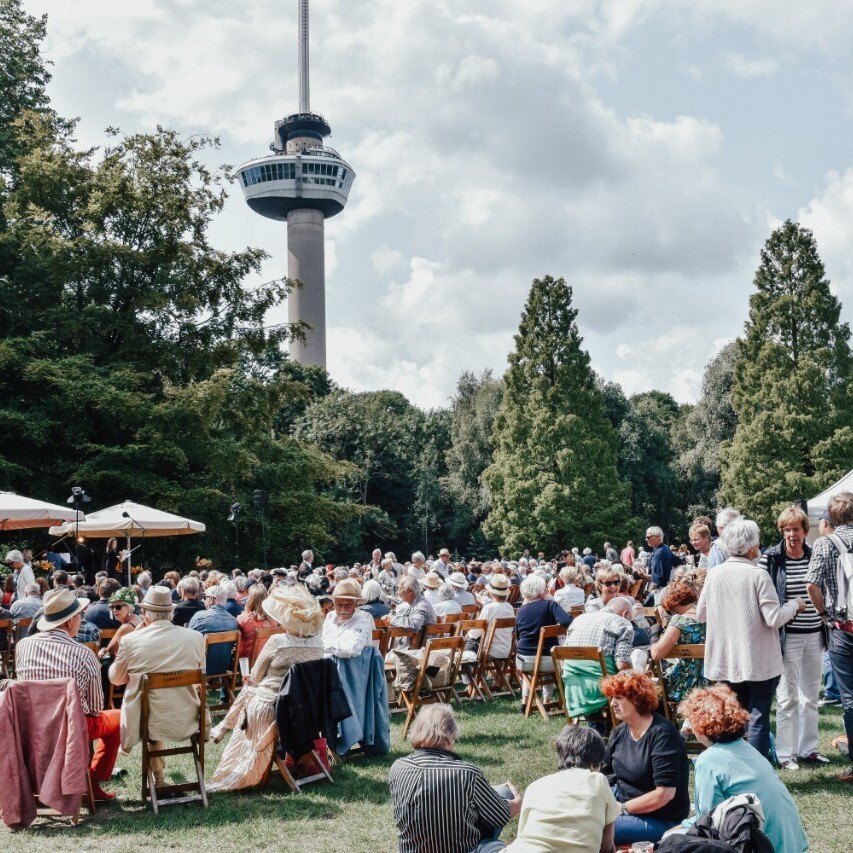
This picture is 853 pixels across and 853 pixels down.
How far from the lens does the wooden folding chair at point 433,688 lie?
8539mm

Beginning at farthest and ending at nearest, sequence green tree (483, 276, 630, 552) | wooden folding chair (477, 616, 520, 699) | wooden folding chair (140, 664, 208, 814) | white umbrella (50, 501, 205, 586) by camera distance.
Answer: green tree (483, 276, 630, 552) → white umbrella (50, 501, 205, 586) → wooden folding chair (477, 616, 520, 699) → wooden folding chair (140, 664, 208, 814)

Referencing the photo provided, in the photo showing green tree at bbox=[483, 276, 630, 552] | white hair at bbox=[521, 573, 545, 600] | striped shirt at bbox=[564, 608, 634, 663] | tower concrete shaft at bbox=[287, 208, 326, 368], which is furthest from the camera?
tower concrete shaft at bbox=[287, 208, 326, 368]

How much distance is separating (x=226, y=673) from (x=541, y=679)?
3260 millimetres

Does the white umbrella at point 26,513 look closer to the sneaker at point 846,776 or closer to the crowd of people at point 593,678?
the crowd of people at point 593,678

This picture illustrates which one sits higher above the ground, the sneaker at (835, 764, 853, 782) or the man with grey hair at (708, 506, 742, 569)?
the man with grey hair at (708, 506, 742, 569)

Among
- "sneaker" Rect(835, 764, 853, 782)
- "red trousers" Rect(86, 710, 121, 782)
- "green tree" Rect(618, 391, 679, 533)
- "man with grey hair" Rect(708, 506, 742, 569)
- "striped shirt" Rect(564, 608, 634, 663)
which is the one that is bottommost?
"sneaker" Rect(835, 764, 853, 782)

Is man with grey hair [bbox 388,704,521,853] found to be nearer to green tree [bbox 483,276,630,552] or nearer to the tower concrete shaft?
green tree [bbox 483,276,630,552]

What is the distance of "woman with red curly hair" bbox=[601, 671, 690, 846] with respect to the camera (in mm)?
4543

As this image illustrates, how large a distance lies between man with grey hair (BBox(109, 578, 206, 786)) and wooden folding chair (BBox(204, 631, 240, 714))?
2.45 metres

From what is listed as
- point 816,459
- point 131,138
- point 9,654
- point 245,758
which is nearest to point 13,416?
point 131,138

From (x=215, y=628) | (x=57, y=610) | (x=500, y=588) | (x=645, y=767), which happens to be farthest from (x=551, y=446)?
(x=645, y=767)

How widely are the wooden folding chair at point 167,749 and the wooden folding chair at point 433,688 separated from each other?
7.80 ft

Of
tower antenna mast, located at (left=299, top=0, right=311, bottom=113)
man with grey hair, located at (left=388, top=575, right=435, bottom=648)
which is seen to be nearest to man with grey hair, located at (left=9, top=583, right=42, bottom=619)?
man with grey hair, located at (left=388, top=575, right=435, bottom=648)

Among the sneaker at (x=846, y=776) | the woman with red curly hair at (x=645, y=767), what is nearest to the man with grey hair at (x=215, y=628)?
the woman with red curly hair at (x=645, y=767)
